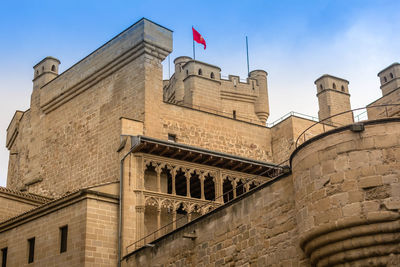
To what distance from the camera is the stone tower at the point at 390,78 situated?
37.5 metres

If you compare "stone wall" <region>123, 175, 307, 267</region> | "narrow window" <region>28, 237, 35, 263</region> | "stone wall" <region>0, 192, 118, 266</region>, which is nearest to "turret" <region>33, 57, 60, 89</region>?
"stone wall" <region>0, 192, 118, 266</region>

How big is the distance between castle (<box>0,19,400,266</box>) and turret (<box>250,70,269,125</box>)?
9 centimetres

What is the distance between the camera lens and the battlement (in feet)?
123

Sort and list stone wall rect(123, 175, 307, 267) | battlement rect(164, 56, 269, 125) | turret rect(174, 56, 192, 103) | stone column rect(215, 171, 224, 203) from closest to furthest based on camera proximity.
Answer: stone wall rect(123, 175, 307, 267)
stone column rect(215, 171, 224, 203)
battlement rect(164, 56, 269, 125)
turret rect(174, 56, 192, 103)

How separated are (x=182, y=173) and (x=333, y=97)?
53.1 ft

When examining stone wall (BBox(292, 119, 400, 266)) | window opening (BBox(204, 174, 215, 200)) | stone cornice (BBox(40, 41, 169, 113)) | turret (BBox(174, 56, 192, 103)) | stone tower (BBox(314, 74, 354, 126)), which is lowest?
stone wall (BBox(292, 119, 400, 266))

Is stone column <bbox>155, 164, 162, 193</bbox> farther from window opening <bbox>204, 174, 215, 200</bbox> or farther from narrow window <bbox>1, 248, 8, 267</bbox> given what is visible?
narrow window <bbox>1, 248, 8, 267</bbox>

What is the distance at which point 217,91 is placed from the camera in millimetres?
38594

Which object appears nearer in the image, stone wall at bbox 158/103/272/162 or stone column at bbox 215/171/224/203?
stone column at bbox 215/171/224/203

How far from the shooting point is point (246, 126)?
33.1m

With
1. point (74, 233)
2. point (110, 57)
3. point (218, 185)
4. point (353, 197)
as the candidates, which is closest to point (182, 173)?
point (218, 185)

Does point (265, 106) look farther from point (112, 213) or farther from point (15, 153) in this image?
point (112, 213)

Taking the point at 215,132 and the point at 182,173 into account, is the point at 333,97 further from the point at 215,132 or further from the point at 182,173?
the point at 182,173

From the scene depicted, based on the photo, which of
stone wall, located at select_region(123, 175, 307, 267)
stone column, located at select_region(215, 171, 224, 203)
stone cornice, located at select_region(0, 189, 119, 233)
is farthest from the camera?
stone column, located at select_region(215, 171, 224, 203)
